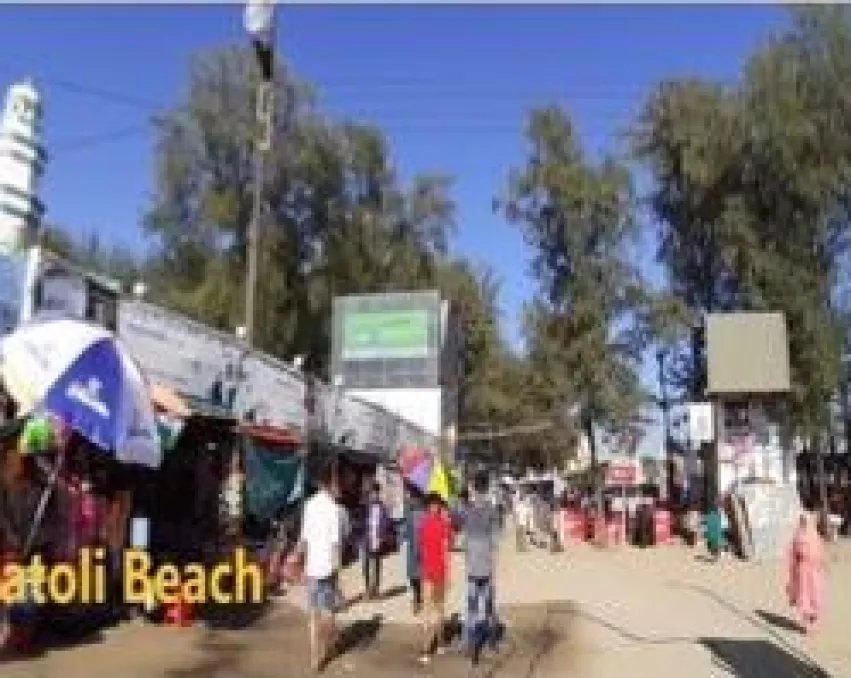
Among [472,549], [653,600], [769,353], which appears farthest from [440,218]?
[472,549]

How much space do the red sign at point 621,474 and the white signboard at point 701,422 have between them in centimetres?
845

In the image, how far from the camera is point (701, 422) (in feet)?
158

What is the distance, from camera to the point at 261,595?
69.0 ft

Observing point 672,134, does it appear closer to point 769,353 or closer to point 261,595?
point 769,353

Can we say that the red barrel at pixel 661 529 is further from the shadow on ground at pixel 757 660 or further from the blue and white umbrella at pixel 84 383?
the blue and white umbrella at pixel 84 383

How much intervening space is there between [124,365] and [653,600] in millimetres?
11302

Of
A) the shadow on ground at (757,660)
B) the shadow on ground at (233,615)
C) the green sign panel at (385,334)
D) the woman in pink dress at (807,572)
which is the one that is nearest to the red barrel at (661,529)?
the green sign panel at (385,334)

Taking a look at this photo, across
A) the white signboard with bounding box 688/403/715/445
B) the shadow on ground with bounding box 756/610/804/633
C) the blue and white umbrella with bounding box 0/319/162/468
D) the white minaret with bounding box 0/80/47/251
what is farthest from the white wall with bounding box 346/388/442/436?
the blue and white umbrella with bounding box 0/319/162/468

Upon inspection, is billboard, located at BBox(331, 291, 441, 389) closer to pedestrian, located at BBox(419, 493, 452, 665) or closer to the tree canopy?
the tree canopy

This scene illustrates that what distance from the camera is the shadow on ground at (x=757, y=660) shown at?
15695 millimetres

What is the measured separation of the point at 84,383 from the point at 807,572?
9904 mm

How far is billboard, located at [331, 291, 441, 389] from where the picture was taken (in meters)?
57.3
